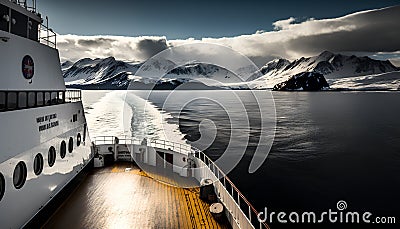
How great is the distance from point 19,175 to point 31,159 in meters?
0.55

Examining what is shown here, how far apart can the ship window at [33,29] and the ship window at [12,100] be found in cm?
367

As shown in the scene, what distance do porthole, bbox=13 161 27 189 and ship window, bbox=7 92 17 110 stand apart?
1.62 m

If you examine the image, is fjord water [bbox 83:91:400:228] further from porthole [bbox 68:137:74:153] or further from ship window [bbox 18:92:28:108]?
ship window [bbox 18:92:28:108]

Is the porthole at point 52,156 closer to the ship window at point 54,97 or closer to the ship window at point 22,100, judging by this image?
the ship window at point 22,100

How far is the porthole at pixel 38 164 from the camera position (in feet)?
28.2

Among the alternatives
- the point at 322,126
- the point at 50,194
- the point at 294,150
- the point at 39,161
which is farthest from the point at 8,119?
the point at 322,126

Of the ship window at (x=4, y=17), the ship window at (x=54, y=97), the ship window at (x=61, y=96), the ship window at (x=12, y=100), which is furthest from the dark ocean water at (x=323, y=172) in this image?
the ship window at (x=4, y=17)

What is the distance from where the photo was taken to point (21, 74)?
8.73 meters

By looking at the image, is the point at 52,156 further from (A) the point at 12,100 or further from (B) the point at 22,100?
(A) the point at 12,100

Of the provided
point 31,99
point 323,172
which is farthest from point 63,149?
point 323,172

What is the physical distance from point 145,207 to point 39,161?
3.63 meters

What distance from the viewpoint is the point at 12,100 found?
8266mm

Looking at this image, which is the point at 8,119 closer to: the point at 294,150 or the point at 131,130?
the point at 294,150

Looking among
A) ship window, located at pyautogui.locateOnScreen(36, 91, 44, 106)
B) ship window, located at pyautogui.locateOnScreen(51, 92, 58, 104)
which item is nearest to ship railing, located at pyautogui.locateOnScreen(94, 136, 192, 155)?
ship window, located at pyautogui.locateOnScreen(51, 92, 58, 104)
